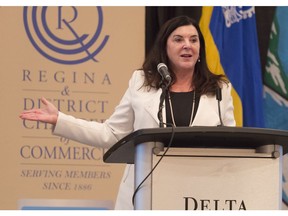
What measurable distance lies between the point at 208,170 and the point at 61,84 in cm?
255

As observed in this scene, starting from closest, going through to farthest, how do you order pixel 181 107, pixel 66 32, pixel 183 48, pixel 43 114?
pixel 43 114
pixel 181 107
pixel 183 48
pixel 66 32

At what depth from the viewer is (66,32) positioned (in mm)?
4605

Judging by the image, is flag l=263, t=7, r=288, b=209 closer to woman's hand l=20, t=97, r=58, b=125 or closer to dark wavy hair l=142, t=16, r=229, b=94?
dark wavy hair l=142, t=16, r=229, b=94

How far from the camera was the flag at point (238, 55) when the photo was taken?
4.58 meters

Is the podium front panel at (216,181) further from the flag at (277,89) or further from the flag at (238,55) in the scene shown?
the flag at (277,89)

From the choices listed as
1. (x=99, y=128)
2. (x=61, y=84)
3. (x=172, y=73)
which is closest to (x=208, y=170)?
(x=99, y=128)

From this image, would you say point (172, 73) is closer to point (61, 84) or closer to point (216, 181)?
point (216, 181)

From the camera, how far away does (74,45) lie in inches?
182

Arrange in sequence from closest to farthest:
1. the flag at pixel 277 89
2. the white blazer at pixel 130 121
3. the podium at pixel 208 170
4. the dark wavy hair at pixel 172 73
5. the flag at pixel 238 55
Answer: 1. the podium at pixel 208 170
2. the white blazer at pixel 130 121
3. the dark wavy hair at pixel 172 73
4. the flag at pixel 238 55
5. the flag at pixel 277 89

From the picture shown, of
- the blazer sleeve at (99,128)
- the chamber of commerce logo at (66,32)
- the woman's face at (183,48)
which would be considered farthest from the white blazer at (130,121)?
the chamber of commerce logo at (66,32)

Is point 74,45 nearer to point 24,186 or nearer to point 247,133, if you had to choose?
point 24,186

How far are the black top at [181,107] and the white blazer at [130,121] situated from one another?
0.08 ft

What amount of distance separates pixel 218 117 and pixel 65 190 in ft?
6.14
